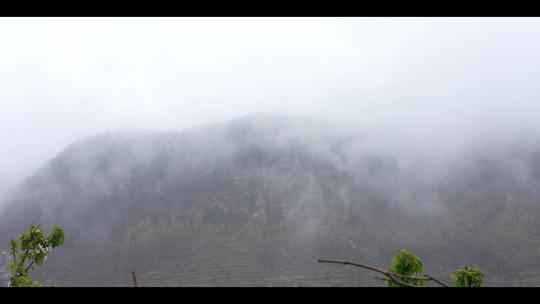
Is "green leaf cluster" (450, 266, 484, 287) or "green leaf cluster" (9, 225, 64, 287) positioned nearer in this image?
"green leaf cluster" (450, 266, 484, 287)

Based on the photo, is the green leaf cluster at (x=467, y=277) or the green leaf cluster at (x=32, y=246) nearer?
the green leaf cluster at (x=467, y=277)

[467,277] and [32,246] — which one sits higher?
[32,246]

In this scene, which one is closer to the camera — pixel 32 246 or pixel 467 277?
pixel 467 277
